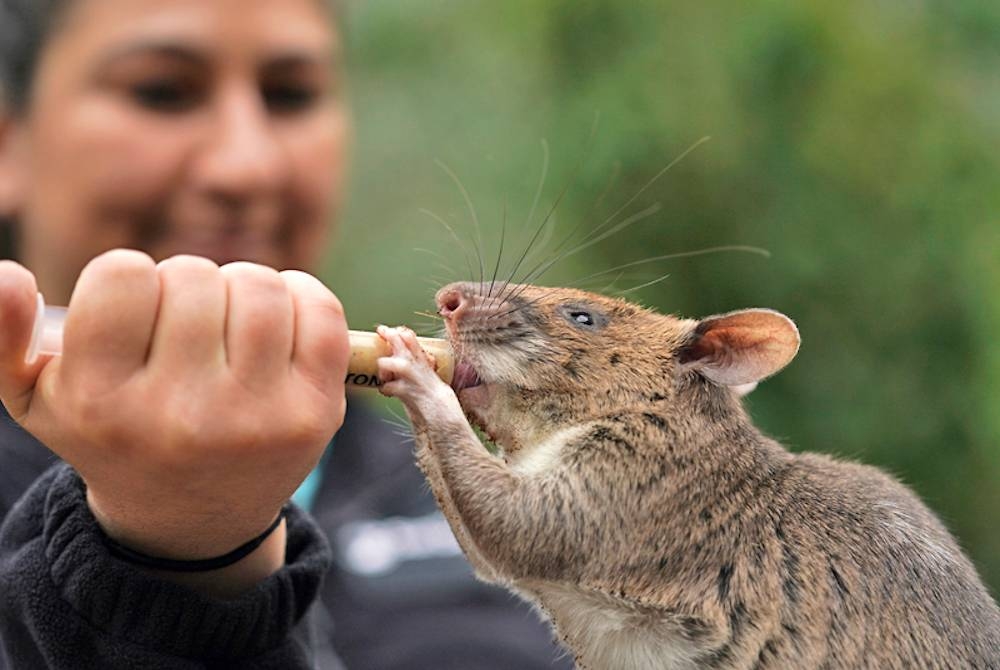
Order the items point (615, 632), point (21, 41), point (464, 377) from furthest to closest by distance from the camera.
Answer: point (21, 41)
point (464, 377)
point (615, 632)

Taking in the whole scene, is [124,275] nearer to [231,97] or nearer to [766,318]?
[766,318]

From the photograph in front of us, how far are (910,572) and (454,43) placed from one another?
5912 millimetres

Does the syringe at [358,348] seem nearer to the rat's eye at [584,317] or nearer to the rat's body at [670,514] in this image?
the rat's body at [670,514]

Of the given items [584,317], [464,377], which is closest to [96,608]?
[464,377]

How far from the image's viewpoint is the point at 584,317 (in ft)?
7.59

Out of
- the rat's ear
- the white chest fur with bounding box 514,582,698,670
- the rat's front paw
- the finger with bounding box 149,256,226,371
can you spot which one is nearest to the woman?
the finger with bounding box 149,256,226,371

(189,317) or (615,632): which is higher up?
(189,317)

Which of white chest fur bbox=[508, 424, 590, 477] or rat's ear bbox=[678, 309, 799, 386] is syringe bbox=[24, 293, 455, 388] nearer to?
white chest fur bbox=[508, 424, 590, 477]

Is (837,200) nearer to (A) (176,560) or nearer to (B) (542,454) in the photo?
(B) (542,454)

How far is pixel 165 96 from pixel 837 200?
296 cm

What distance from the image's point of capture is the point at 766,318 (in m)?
2.10

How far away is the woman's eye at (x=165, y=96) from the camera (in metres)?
3.32

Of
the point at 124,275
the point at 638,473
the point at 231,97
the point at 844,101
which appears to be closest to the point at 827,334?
the point at 844,101

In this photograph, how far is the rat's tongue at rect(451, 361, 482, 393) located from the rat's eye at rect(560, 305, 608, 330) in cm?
28
